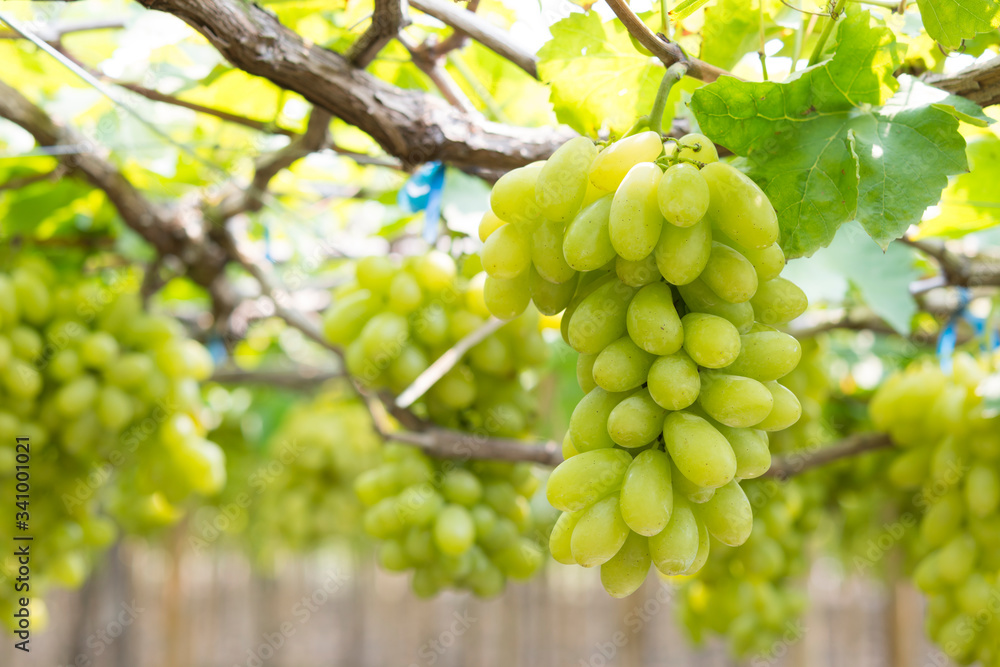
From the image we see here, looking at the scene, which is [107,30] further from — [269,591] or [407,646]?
[269,591]

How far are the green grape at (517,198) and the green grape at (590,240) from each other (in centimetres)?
5

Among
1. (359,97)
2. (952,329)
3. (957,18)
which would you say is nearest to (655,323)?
(957,18)

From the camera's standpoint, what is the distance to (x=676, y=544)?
0.52 m

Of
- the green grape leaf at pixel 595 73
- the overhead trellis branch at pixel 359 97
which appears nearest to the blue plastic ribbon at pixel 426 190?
the overhead trellis branch at pixel 359 97

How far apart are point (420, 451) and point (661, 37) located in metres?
0.78

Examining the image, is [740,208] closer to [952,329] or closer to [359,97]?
[359,97]

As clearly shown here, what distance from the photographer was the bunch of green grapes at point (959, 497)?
3.58 feet

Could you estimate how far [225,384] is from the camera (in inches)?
80.0

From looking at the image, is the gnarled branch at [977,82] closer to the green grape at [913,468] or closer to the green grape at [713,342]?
the green grape at [713,342]

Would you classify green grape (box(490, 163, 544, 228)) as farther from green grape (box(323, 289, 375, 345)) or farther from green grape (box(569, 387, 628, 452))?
green grape (box(323, 289, 375, 345))

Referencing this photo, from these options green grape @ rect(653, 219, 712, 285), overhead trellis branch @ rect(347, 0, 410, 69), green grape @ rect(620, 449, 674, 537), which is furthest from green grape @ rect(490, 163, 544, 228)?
overhead trellis branch @ rect(347, 0, 410, 69)

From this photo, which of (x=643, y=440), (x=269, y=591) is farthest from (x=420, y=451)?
(x=269, y=591)

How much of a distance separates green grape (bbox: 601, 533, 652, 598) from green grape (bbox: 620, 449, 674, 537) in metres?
0.03

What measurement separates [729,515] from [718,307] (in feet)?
0.51
